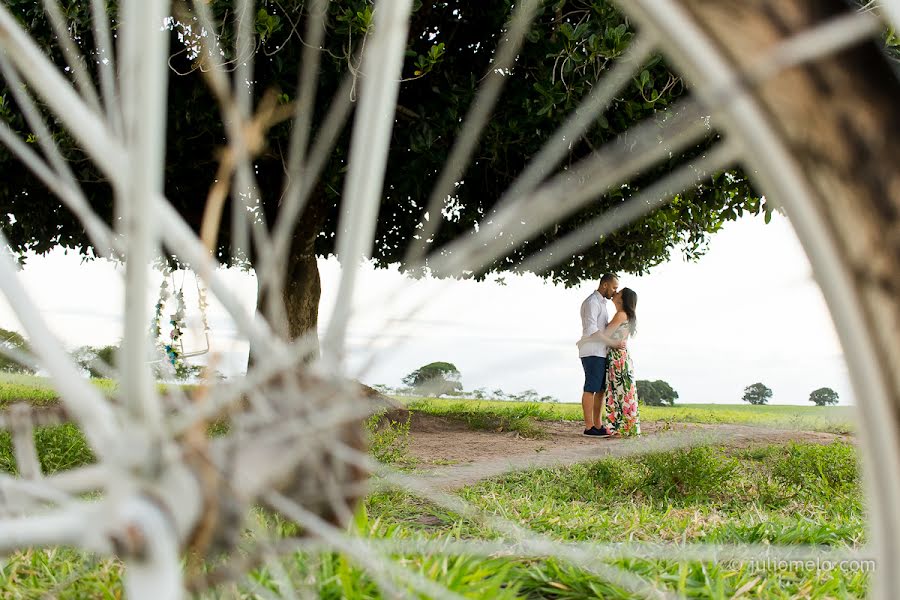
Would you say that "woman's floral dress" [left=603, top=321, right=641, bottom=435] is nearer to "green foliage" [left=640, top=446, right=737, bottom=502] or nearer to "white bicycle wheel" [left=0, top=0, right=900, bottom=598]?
"green foliage" [left=640, top=446, right=737, bottom=502]

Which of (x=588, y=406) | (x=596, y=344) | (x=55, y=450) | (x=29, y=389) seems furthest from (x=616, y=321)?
(x=29, y=389)

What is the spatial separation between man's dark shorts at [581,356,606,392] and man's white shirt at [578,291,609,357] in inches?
3.6

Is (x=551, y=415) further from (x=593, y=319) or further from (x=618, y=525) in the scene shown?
(x=618, y=525)

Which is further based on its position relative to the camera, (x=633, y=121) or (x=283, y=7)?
(x=633, y=121)

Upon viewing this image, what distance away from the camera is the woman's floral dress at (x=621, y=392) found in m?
7.35

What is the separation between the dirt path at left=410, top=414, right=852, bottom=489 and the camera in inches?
203

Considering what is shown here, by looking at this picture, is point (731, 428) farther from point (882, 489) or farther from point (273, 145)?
point (882, 489)

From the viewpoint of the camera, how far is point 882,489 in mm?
616

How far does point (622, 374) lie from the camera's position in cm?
738

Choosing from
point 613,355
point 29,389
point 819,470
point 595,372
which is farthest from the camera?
point 29,389

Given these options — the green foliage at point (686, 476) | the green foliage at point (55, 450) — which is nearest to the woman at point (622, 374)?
the green foliage at point (686, 476)

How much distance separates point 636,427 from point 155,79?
7222 mm

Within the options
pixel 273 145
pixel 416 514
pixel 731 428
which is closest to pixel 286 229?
pixel 416 514

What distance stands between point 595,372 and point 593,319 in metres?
0.63
